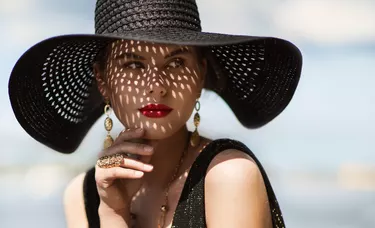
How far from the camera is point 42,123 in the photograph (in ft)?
8.57

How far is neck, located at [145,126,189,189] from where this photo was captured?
2.44 m

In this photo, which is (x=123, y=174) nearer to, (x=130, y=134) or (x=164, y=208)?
(x=130, y=134)

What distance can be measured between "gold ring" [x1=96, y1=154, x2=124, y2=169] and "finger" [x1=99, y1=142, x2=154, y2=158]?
0.02m

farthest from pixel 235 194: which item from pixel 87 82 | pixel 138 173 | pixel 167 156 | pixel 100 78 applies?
pixel 87 82

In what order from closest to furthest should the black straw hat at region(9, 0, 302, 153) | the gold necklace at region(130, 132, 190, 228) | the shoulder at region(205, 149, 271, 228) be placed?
the shoulder at region(205, 149, 271, 228) < the black straw hat at region(9, 0, 302, 153) < the gold necklace at region(130, 132, 190, 228)

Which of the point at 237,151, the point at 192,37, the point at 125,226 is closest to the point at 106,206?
the point at 125,226

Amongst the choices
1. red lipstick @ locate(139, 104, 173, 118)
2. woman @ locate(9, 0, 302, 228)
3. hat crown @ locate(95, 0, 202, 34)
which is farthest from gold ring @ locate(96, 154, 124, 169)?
hat crown @ locate(95, 0, 202, 34)

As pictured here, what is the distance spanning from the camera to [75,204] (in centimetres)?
259

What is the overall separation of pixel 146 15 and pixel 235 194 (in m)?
0.59

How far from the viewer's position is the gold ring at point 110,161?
2223mm

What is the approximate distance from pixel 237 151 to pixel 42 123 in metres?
0.74

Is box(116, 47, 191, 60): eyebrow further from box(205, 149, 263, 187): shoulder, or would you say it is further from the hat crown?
box(205, 149, 263, 187): shoulder

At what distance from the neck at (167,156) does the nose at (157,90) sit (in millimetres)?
300

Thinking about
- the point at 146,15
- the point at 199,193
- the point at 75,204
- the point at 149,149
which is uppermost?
the point at 146,15
